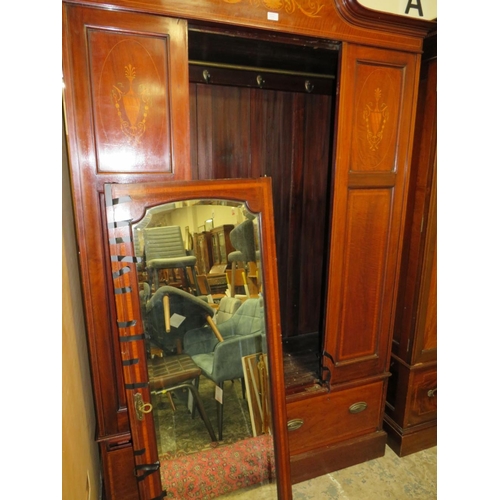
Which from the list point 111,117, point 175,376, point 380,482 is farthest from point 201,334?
point 380,482

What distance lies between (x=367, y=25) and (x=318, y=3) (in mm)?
234

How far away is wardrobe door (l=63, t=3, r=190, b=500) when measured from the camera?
1133 mm

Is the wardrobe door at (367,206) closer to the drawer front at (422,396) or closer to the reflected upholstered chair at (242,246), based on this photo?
the drawer front at (422,396)

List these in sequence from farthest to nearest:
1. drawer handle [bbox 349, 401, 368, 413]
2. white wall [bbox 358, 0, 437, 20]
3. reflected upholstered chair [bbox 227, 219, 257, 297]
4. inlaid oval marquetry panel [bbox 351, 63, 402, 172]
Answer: drawer handle [bbox 349, 401, 368, 413] → white wall [bbox 358, 0, 437, 20] → inlaid oval marquetry panel [bbox 351, 63, 402, 172] → reflected upholstered chair [bbox 227, 219, 257, 297]

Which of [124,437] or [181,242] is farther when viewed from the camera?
[124,437]

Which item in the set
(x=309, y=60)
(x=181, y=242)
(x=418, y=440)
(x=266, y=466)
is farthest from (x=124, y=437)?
(x=309, y=60)

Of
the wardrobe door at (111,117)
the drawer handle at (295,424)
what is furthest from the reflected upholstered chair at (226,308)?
the drawer handle at (295,424)

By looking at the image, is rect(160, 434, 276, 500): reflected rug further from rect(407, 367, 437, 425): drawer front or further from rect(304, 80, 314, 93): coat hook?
rect(304, 80, 314, 93): coat hook

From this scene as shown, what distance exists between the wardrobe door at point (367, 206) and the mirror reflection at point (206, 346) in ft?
1.48

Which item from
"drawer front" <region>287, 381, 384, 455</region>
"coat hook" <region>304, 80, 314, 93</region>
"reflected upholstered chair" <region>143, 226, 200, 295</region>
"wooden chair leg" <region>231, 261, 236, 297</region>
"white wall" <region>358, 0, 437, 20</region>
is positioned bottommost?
"drawer front" <region>287, 381, 384, 455</region>

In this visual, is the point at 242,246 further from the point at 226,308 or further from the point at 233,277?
the point at 226,308

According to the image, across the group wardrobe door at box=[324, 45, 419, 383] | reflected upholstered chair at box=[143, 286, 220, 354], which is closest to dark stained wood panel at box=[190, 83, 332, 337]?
wardrobe door at box=[324, 45, 419, 383]

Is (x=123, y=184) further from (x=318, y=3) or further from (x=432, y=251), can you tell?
(x=432, y=251)

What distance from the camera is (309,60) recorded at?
1.71 m
